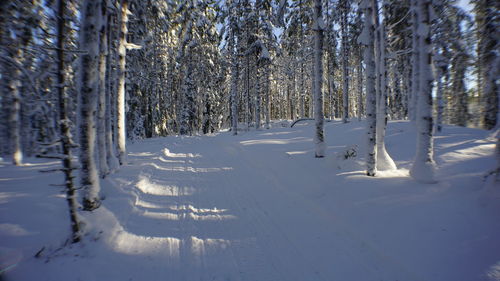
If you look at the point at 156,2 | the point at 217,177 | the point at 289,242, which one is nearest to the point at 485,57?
the point at 289,242

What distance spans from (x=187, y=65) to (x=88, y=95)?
74.1 feet

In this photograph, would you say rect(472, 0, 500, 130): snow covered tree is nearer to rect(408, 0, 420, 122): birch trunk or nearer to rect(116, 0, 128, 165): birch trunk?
rect(408, 0, 420, 122): birch trunk

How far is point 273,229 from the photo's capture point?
4.78 metres

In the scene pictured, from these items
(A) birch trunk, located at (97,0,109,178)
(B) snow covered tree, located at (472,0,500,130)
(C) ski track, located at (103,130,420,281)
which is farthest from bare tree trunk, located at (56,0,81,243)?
(B) snow covered tree, located at (472,0,500,130)

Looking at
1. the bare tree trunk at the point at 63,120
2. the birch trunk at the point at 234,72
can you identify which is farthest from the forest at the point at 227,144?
the birch trunk at the point at 234,72

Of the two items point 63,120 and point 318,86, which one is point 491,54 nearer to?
point 318,86

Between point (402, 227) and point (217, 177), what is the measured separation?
5735 mm

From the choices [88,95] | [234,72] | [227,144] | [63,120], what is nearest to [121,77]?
[88,95]

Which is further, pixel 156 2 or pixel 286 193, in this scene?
pixel 156 2

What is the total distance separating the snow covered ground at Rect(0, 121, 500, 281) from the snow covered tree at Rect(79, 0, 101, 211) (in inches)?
24.1

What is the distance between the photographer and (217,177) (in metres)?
8.46

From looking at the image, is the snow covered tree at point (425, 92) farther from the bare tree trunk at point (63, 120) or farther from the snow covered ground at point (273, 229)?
the bare tree trunk at point (63, 120)

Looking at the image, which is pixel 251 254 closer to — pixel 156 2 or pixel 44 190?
pixel 44 190

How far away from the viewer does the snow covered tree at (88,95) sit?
Result: 4621mm
